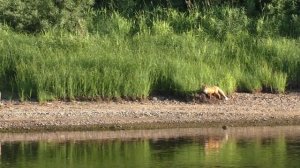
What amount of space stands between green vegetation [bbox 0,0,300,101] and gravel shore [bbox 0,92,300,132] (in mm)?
478

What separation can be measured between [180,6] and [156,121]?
8.91m

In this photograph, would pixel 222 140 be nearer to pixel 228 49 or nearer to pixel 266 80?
pixel 266 80

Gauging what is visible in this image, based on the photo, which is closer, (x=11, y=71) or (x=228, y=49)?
(x=11, y=71)

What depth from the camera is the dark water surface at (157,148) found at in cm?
1202

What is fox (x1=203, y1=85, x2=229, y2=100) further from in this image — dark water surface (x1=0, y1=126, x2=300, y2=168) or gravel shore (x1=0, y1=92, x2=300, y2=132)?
dark water surface (x1=0, y1=126, x2=300, y2=168)

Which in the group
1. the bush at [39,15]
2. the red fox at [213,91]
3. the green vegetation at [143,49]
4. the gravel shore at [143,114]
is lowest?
the gravel shore at [143,114]

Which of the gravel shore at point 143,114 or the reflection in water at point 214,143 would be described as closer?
the reflection in water at point 214,143

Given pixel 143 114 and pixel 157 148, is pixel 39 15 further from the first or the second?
pixel 157 148

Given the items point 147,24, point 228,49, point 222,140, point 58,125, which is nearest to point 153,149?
point 222,140

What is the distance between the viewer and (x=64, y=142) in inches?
553

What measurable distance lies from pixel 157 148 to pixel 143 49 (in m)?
6.13

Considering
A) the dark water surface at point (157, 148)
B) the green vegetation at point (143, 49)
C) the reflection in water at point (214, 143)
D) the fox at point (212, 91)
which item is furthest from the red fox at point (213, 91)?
the reflection in water at point (214, 143)

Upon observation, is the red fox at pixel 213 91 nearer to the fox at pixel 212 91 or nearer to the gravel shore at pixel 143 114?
the fox at pixel 212 91

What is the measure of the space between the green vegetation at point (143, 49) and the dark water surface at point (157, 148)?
222cm
